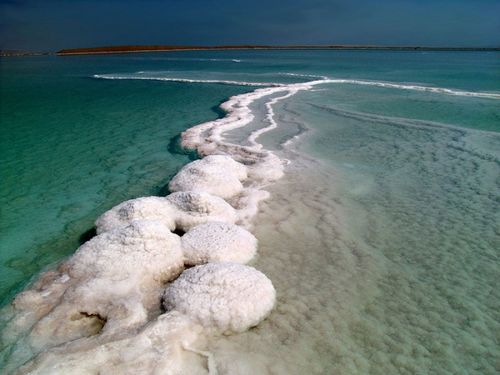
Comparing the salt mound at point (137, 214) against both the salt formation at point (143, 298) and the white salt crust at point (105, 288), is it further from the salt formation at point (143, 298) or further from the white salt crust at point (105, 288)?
the white salt crust at point (105, 288)

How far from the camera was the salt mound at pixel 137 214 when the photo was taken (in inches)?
231

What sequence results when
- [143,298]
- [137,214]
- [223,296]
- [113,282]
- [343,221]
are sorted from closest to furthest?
[223,296] < [143,298] < [113,282] < [137,214] < [343,221]

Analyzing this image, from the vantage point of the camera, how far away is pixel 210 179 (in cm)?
730

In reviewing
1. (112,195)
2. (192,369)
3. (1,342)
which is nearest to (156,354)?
(192,369)

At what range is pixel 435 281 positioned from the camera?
495 centimetres

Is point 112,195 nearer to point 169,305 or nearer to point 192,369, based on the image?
point 169,305

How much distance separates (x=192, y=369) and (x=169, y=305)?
85 centimetres

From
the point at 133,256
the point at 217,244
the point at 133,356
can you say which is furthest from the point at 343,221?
the point at 133,356

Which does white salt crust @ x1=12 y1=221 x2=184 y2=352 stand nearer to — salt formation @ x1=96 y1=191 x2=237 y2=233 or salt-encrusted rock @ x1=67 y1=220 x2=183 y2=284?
salt-encrusted rock @ x1=67 y1=220 x2=183 y2=284

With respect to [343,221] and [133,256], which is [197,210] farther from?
[343,221]

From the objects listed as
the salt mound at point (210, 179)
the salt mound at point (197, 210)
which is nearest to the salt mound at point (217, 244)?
the salt mound at point (197, 210)

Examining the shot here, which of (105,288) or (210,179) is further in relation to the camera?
(210,179)

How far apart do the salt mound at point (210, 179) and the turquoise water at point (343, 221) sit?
2.81 ft

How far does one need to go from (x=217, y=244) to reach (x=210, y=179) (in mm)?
2284
